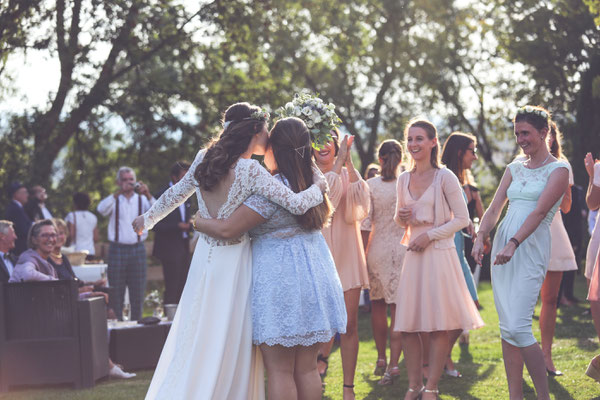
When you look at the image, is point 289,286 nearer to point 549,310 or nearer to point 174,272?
point 549,310

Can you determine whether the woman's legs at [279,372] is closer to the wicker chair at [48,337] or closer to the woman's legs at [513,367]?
the woman's legs at [513,367]

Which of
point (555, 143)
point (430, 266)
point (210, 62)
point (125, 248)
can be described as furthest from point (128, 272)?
point (210, 62)

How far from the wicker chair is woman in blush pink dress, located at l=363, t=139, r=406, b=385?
2.62 metres

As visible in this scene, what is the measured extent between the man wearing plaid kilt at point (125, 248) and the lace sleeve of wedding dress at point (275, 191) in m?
6.46

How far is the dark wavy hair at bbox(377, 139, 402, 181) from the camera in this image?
763 centimetres

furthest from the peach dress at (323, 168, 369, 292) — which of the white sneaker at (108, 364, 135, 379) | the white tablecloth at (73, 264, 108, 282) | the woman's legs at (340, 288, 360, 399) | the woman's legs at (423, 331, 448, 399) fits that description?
the white tablecloth at (73, 264, 108, 282)

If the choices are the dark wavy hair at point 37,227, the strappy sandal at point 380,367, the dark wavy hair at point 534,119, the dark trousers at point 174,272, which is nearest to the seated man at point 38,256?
the dark wavy hair at point 37,227

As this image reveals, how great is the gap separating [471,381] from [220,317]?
11.2 ft

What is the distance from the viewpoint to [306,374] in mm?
4672

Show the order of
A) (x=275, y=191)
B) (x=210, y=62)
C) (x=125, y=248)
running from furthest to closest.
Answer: (x=210, y=62) < (x=125, y=248) < (x=275, y=191)

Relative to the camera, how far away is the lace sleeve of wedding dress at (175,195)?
4660 millimetres

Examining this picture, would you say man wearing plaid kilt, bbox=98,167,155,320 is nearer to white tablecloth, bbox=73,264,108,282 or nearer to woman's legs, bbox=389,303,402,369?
white tablecloth, bbox=73,264,108,282

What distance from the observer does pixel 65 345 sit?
7.36 meters

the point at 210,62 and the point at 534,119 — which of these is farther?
the point at 210,62
